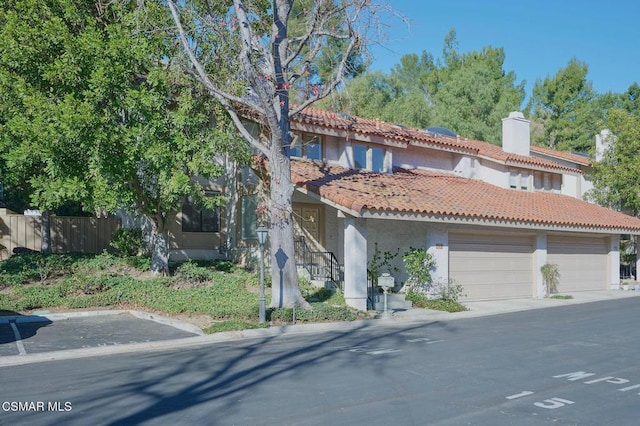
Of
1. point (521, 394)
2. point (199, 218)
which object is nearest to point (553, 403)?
point (521, 394)

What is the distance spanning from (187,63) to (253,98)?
7.67 ft

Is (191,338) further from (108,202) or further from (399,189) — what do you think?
(399,189)

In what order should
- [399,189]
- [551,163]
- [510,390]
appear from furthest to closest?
[551,163] → [399,189] → [510,390]

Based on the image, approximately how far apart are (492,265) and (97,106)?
14.3 meters

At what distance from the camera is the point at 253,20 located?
19.5 m

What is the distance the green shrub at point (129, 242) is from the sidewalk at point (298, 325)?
5626 mm

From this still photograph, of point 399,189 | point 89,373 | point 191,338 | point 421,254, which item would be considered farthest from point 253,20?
point 89,373

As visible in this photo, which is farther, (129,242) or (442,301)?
(129,242)

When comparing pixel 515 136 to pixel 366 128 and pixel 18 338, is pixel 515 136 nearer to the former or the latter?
pixel 366 128

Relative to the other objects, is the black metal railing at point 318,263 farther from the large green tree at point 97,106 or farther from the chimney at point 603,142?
the chimney at point 603,142

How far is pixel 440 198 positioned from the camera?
843 inches

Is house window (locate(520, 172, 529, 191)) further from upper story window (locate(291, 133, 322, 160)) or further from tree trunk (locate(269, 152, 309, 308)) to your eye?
tree trunk (locate(269, 152, 309, 308))

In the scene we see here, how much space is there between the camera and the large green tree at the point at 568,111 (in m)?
46.7

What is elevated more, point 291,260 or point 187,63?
point 187,63
